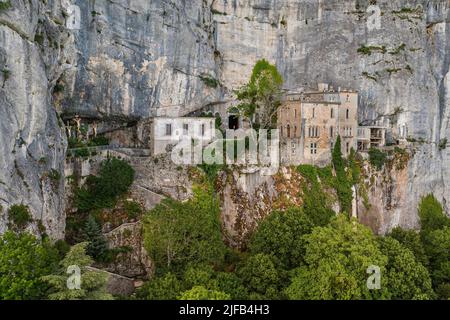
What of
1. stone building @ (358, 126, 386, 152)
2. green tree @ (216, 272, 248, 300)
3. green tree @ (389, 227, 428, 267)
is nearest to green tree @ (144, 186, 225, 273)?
green tree @ (216, 272, 248, 300)

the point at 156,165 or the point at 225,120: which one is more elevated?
the point at 225,120

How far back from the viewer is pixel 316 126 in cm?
4788

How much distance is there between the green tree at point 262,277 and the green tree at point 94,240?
9515 mm

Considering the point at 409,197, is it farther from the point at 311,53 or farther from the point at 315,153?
the point at 311,53

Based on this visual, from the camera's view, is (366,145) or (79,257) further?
(366,145)

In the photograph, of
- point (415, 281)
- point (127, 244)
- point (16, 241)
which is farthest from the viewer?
point (127, 244)

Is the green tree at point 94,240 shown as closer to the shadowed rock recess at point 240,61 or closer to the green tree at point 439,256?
the shadowed rock recess at point 240,61

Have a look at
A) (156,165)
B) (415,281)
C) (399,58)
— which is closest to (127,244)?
(156,165)

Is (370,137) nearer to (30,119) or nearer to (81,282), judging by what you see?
(30,119)

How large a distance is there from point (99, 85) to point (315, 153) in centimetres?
1936

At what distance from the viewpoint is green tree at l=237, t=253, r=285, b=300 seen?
2926cm

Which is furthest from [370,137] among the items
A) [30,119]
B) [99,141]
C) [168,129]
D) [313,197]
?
[30,119]

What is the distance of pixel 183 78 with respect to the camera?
50.0 metres

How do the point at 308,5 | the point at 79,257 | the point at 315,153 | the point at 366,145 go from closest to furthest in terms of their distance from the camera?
the point at 79,257
the point at 315,153
the point at 366,145
the point at 308,5
